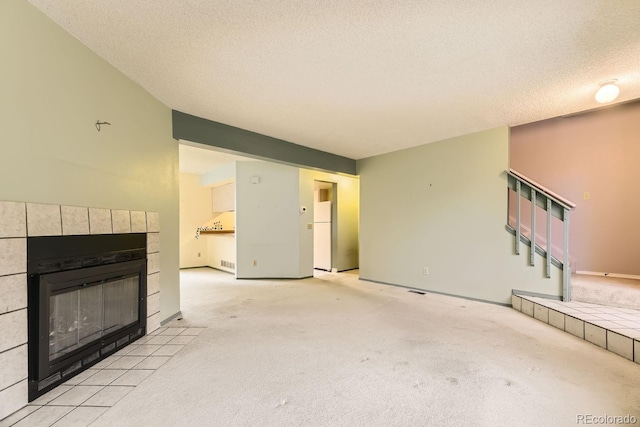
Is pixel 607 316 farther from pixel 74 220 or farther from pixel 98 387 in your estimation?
pixel 74 220

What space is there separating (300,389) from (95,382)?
1341 millimetres

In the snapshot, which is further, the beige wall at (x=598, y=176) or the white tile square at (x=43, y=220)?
the beige wall at (x=598, y=176)

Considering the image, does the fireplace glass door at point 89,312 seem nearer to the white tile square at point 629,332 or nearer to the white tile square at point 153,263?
the white tile square at point 153,263

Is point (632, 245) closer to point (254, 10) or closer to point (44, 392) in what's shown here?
point (254, 10)

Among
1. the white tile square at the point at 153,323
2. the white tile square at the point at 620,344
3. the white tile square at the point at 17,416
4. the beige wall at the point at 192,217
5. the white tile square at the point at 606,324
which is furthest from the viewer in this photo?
the beige wall at the point at 192,217

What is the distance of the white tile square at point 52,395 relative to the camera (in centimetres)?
154

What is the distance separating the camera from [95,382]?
176 cm

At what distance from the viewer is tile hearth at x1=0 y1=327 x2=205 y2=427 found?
4.65 ft

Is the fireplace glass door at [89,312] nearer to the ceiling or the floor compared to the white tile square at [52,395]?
nearer to the ceiling

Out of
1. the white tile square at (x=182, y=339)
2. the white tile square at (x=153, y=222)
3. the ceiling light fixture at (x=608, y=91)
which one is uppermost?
the ceiling light fixture at (x=608, y=91)

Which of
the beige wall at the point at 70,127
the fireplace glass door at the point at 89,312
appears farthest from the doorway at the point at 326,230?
the fireplace glass door at the point at 89,312

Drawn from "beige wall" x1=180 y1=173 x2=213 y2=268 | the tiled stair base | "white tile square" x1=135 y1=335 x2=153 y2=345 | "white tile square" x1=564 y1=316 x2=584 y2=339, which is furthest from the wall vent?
"white tile square" x1=564 y1=316 x2=584 y2=339

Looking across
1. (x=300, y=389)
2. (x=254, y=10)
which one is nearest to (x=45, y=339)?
(x=300, y=389)

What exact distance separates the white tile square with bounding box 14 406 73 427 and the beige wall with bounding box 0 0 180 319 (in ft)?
3.82
